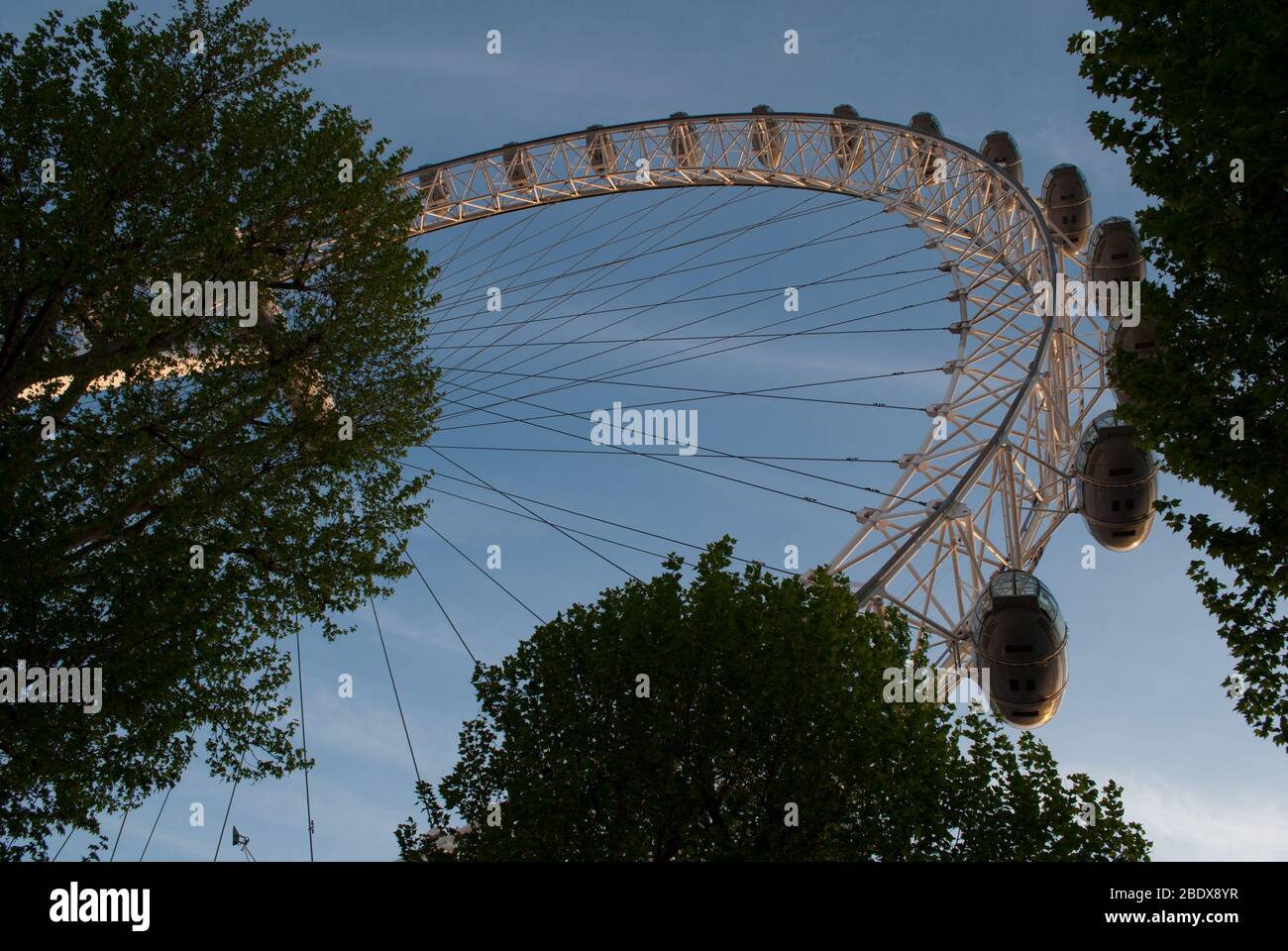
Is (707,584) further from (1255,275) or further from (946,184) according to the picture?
(946,184)

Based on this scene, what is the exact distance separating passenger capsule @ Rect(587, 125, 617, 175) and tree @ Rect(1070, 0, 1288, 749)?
3170 cm

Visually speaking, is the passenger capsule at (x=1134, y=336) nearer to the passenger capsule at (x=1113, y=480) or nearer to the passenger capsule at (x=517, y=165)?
the passenger capsule at (x=1113, y=480)

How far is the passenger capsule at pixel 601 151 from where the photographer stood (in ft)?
137

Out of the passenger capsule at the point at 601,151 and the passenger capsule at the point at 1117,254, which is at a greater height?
the passenger capsule at the point at 601,151

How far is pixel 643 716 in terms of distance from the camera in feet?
48.1

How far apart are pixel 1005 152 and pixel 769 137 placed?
898cm

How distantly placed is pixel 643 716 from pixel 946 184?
26679 millimetres

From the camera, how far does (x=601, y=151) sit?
1644 inches

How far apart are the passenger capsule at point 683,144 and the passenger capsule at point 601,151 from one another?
8.49 feet

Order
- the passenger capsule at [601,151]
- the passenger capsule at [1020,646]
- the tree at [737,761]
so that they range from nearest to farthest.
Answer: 1. the tree at [737,761]
2. the passenger capsule at [1020,646]
3. the passenger capsule at [601,151]
